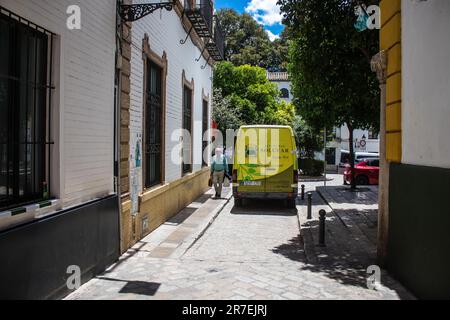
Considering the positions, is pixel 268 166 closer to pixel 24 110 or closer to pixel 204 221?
pixel 204 221

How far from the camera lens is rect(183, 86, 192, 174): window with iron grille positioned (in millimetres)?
13680

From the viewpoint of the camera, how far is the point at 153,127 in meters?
10.0

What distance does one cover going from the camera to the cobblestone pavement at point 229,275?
5.61m

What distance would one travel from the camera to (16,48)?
4.57m

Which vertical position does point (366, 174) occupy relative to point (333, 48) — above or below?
below

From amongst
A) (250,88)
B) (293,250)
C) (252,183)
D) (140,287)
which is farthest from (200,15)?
(250,88)

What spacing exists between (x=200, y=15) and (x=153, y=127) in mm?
4285

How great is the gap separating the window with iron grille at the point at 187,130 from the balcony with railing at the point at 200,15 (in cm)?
189

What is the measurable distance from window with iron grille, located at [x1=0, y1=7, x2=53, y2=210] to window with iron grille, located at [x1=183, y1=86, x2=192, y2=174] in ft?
27.6

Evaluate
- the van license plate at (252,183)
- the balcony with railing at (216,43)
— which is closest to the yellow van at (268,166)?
the van license plate at (252,183)

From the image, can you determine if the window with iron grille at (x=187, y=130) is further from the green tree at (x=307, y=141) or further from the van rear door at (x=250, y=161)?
the green tree at (x=307, y=141)
